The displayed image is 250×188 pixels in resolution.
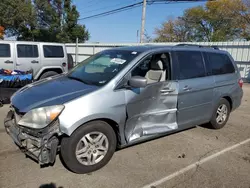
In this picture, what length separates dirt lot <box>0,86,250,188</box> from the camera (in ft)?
9.48

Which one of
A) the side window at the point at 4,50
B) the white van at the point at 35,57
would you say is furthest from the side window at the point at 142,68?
the side window at the point at 4,50

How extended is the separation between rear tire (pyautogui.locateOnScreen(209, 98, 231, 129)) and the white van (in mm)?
6345

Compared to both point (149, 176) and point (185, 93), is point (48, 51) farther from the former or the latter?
point (149, 176)

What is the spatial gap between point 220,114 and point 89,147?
3.30 m

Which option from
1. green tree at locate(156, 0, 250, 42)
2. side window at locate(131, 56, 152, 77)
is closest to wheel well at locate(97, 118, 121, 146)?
side window at locate(131, 56, 152, 77)

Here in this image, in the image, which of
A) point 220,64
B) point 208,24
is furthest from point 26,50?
point 208,24

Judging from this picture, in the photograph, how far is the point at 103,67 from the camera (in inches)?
148

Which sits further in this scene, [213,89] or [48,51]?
[48,51]

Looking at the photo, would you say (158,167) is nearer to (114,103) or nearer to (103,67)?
(114,103)

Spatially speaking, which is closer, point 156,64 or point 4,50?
point 156,64

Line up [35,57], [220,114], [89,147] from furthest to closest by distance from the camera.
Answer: [35,57] < [220,114] < [89,147]

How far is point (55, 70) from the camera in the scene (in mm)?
8938

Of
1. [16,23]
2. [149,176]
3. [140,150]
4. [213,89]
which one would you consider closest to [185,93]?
[213,89]

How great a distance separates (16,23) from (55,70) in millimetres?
24611
